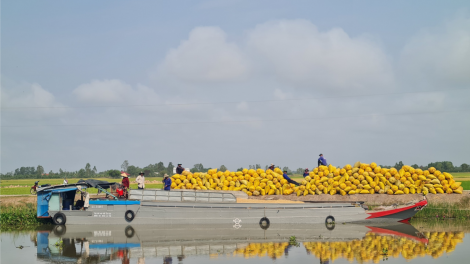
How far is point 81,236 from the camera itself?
20609mm

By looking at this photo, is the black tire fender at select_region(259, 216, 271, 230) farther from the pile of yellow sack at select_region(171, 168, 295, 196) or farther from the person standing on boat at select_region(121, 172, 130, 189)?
the person standing on boat at select_region(121, 172, 130, 189)

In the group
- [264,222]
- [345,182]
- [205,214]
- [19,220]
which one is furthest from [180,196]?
[345,182]

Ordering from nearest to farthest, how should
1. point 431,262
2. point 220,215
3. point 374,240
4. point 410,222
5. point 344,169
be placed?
1. point 431,262
2. point 374,240
3. point 220,215
4. point 410,222
5. point 344,169

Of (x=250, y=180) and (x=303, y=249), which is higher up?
(x=250, y=180)

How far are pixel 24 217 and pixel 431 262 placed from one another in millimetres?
20335

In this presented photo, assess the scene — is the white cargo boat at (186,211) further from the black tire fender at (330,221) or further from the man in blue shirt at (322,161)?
the man in blue shirt at (322,161)

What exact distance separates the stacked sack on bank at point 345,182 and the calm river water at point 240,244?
398cm

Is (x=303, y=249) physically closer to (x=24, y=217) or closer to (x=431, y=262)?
(x=431, y=262)

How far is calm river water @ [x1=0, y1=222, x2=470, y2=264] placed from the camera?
15.9 metres

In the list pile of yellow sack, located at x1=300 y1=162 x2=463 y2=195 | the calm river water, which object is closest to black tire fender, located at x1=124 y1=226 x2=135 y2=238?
the calm river water

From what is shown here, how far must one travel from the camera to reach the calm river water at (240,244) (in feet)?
52.1

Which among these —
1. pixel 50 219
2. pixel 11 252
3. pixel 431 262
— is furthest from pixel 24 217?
pixel 431 262

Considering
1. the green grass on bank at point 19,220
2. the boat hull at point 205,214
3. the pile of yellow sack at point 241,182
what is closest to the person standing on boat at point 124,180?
the boat hull at point 205,214

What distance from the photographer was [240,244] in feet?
59.9
